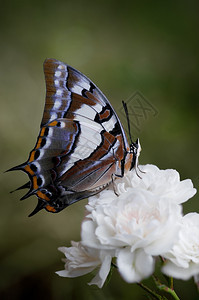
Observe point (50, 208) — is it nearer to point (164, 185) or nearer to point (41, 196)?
point (41, 196)

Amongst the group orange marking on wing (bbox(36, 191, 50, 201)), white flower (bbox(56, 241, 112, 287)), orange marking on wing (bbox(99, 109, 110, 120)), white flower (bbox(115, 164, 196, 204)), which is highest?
orange marking on wing (bbox(99, 109, 110, 120))

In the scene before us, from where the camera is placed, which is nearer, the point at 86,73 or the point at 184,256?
the point at 184,256

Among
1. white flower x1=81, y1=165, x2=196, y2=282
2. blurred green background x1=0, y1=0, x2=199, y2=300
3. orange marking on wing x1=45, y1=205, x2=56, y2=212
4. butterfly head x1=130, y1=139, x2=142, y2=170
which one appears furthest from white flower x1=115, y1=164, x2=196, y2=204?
blurred green background x1=0, y1=0, x2=199, y2=300

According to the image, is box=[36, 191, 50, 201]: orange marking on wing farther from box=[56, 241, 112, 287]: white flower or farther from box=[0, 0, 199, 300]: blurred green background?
box=[0, 0, 199, 300]: blurred green background

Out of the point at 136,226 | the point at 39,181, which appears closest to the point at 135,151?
the point at 39,181

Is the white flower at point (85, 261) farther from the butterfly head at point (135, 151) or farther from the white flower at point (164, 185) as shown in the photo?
the butterfly head at point (135, 151)

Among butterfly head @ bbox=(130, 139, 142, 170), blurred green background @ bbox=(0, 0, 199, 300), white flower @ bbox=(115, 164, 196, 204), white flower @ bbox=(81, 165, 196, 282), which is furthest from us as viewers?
blurred green background @ bbox=(0, 0, 199, 300)
